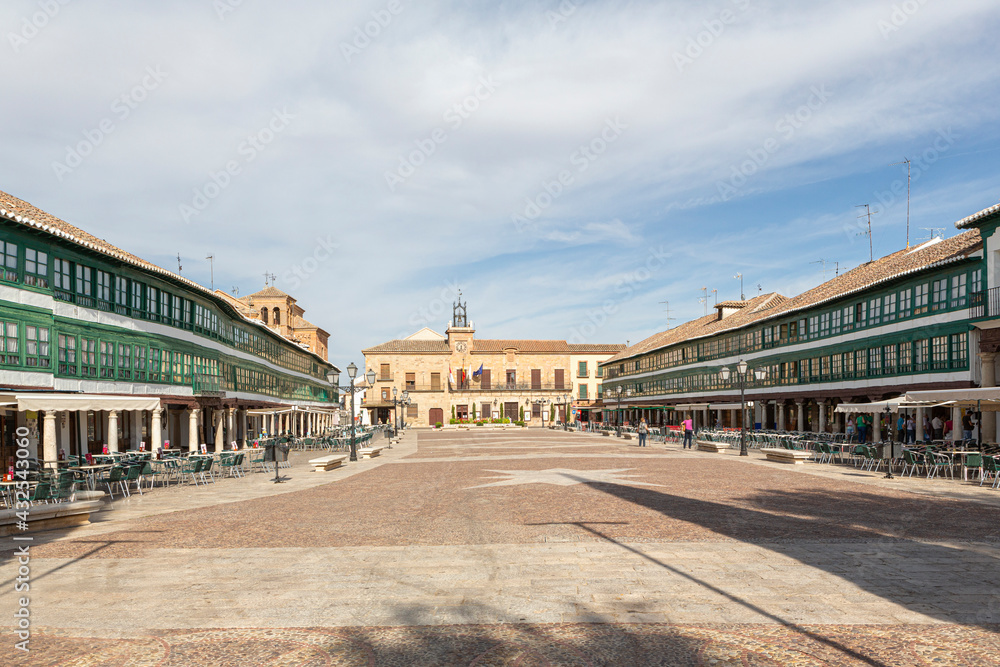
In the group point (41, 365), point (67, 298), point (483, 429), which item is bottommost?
point (483, 429)

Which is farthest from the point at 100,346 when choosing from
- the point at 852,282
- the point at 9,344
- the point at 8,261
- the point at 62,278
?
the point at 852,282

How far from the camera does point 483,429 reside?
66562mm

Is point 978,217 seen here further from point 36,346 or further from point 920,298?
point 36,346

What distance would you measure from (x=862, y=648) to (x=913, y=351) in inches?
1164

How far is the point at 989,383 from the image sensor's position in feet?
85.5

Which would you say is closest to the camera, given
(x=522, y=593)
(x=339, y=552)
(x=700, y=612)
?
(x=700, y=612)

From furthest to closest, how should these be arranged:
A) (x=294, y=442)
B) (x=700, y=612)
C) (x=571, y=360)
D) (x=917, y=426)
Result: (x=571, y=360) → (x=294, y=442) → (x=917, y=426) → (x=700, y=612)

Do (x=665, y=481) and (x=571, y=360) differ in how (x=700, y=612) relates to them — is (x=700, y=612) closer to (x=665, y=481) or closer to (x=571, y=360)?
(x=665, y=481)

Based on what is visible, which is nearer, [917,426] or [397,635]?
[397,635]

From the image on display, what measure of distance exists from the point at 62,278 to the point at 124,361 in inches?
173

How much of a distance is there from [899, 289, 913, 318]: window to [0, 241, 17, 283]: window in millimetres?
33829

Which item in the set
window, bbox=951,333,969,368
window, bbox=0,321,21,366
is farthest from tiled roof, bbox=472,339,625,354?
window, bbox=0,321,21,366

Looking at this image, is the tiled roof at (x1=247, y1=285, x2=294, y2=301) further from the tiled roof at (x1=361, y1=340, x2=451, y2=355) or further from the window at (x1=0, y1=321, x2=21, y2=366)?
the window at (x1=0, y1=321, x2=21, y2=366)

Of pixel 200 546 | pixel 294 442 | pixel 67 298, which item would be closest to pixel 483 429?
pixel 294 442
